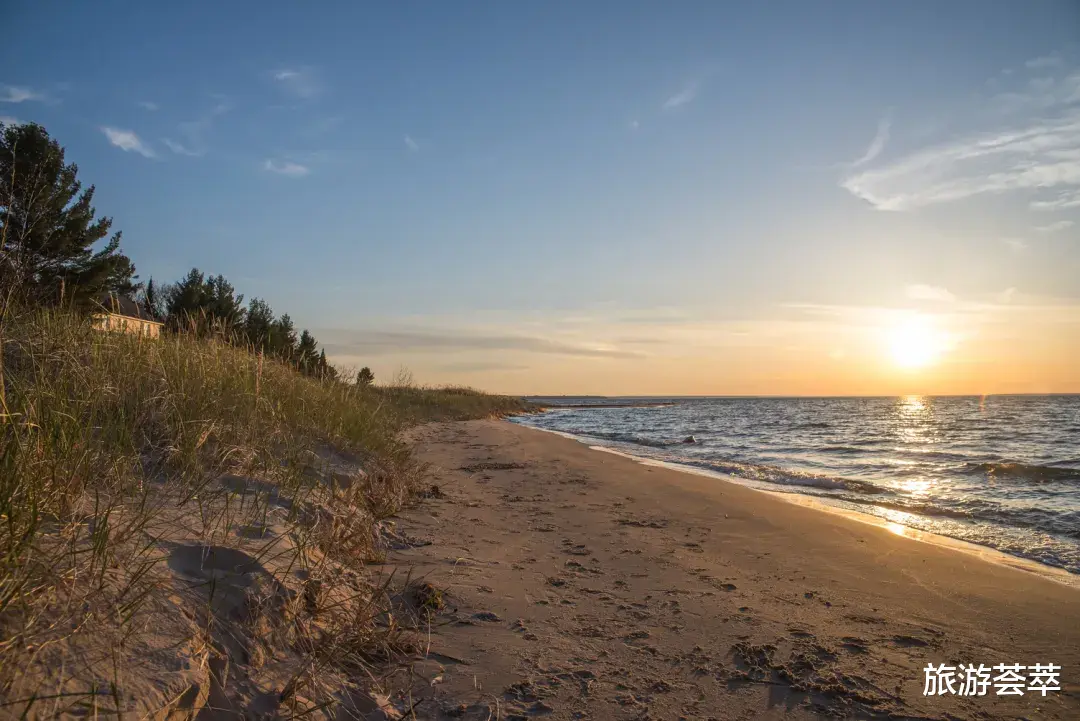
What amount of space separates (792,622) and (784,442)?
693 inches

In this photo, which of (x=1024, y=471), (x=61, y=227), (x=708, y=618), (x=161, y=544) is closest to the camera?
(x=161, y=544)

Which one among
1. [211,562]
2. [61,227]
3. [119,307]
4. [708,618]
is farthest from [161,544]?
[61,227]

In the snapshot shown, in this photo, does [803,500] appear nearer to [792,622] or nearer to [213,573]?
[792,622]

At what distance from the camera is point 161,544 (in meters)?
2.36

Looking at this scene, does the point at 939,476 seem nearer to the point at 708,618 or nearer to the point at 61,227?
the point at 708,618

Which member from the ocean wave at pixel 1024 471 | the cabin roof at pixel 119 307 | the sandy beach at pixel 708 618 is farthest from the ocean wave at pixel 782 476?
the cabin roof at pixel 119 307

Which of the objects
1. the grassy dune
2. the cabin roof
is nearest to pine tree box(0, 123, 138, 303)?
the cabin roof

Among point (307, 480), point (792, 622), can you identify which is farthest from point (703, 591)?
point (307, 480)

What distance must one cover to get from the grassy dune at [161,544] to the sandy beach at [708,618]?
558mm

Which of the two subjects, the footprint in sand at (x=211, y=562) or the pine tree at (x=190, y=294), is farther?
the pine tree at (x=190, y=294)

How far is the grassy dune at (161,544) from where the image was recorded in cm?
164

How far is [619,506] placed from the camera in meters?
7.34

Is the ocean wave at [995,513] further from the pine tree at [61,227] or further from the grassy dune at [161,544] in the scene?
the pine tree at [61,227]

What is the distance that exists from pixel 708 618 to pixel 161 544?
3065 mm
